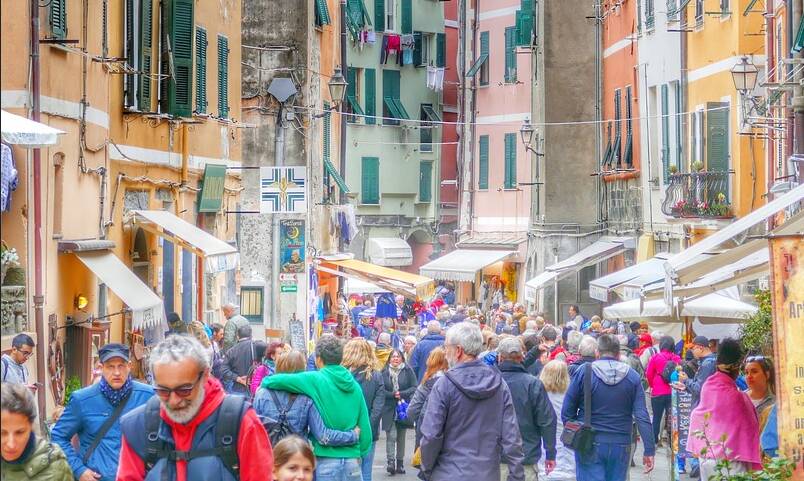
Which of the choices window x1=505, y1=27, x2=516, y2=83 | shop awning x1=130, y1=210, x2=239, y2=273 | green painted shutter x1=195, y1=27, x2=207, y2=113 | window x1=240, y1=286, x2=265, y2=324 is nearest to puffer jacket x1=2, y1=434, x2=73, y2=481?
shop awning x1=130, y1=210, x2=239, y2=273

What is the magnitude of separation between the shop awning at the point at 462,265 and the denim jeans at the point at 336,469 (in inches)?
1390

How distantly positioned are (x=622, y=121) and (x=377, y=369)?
2379 centimetres

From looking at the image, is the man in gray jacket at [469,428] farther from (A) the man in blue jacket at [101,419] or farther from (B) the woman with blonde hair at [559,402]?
(B) the woman with blonde hair at [559,402]

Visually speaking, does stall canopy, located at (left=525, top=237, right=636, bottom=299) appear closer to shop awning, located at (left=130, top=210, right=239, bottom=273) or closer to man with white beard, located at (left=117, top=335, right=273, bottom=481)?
shop awning, located at (left=130, top=210, right=239, bottom=273)

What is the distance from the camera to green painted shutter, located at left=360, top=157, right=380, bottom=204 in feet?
188

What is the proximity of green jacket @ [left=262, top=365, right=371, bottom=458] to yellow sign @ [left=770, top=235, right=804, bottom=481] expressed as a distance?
107 inches

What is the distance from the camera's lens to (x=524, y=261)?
4634 cm

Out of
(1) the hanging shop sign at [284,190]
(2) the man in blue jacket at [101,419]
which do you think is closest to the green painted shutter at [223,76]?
(1) the hanging shop sign at [284,190]

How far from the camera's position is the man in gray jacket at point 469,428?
9578 mm

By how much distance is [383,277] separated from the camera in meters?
36.3

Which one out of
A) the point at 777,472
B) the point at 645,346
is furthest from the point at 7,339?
the point at 645,346

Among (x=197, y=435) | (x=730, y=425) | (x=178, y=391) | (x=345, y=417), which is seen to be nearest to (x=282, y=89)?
(x=730, y=425)

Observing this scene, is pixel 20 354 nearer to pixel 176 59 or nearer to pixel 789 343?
pixel 789 343

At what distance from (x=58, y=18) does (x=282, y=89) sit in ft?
60.6
